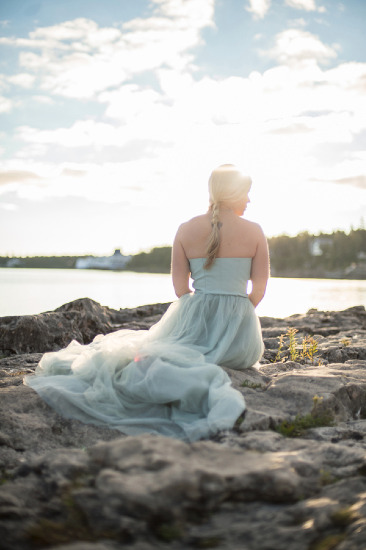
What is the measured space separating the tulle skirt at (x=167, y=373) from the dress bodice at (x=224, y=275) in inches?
3.0

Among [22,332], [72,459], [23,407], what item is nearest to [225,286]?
[23,407]

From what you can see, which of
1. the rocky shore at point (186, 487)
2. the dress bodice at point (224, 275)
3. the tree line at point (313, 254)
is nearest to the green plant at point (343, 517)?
the rocky shore at point (186, 487)

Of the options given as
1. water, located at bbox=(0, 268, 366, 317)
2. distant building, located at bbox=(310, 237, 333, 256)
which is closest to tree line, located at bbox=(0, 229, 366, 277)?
distant building, located at bbox=(310, 237, 333, 256)

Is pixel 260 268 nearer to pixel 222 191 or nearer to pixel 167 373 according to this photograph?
pixel 222 191

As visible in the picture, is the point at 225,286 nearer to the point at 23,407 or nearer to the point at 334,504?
the point at 23,407

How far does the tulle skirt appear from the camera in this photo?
3.31 metres

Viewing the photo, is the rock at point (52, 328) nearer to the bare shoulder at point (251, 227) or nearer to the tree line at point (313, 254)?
the bare shoulder at point (251, 227)

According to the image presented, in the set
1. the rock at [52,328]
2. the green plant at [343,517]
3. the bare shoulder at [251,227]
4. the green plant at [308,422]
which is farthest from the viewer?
the rock at [52,328]

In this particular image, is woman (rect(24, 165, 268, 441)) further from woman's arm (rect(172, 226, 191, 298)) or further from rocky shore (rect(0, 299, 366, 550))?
rocky shore (rect(0, 299, 366, 550))

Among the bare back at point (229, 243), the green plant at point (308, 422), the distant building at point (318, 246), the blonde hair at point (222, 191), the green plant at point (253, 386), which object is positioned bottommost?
the green plant at point (308, 422)

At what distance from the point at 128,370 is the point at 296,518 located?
1902 mm

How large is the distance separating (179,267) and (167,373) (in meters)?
1.35

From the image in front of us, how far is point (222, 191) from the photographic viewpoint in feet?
14.1

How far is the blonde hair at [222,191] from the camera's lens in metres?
4.25
